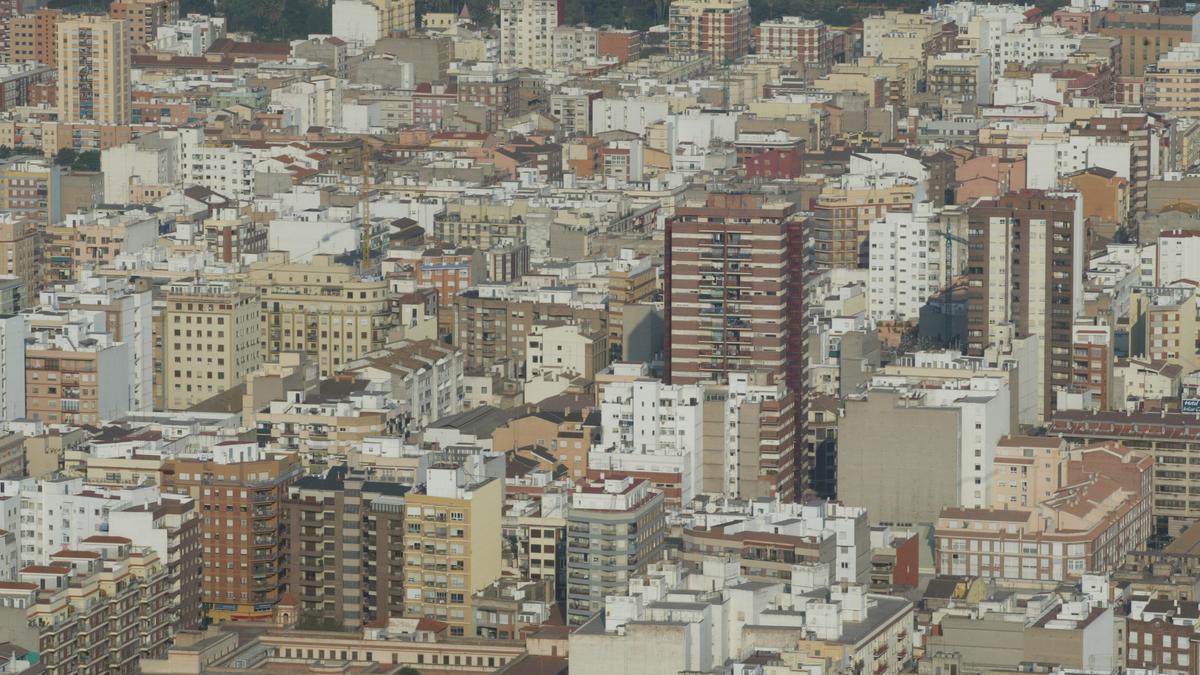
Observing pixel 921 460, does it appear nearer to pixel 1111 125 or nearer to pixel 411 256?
pixel 411 256

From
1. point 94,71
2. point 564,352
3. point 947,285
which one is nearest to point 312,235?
point 564,352

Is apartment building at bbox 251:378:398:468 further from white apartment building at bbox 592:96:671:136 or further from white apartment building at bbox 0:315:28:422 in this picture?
white apartment building at bbox 592:96:671:136

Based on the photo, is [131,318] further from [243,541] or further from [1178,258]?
[1178,258]

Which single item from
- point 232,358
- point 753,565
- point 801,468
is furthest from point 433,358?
point 753,565

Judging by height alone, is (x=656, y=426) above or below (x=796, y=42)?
below

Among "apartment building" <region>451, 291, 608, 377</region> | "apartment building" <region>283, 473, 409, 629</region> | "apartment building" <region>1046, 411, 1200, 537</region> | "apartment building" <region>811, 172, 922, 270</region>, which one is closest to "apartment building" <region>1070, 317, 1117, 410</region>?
"apartment building" <region>1046, 411, 1200, 537</region>

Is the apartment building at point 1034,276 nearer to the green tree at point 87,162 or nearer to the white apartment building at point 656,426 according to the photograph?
the white apartment building at point 656,426
